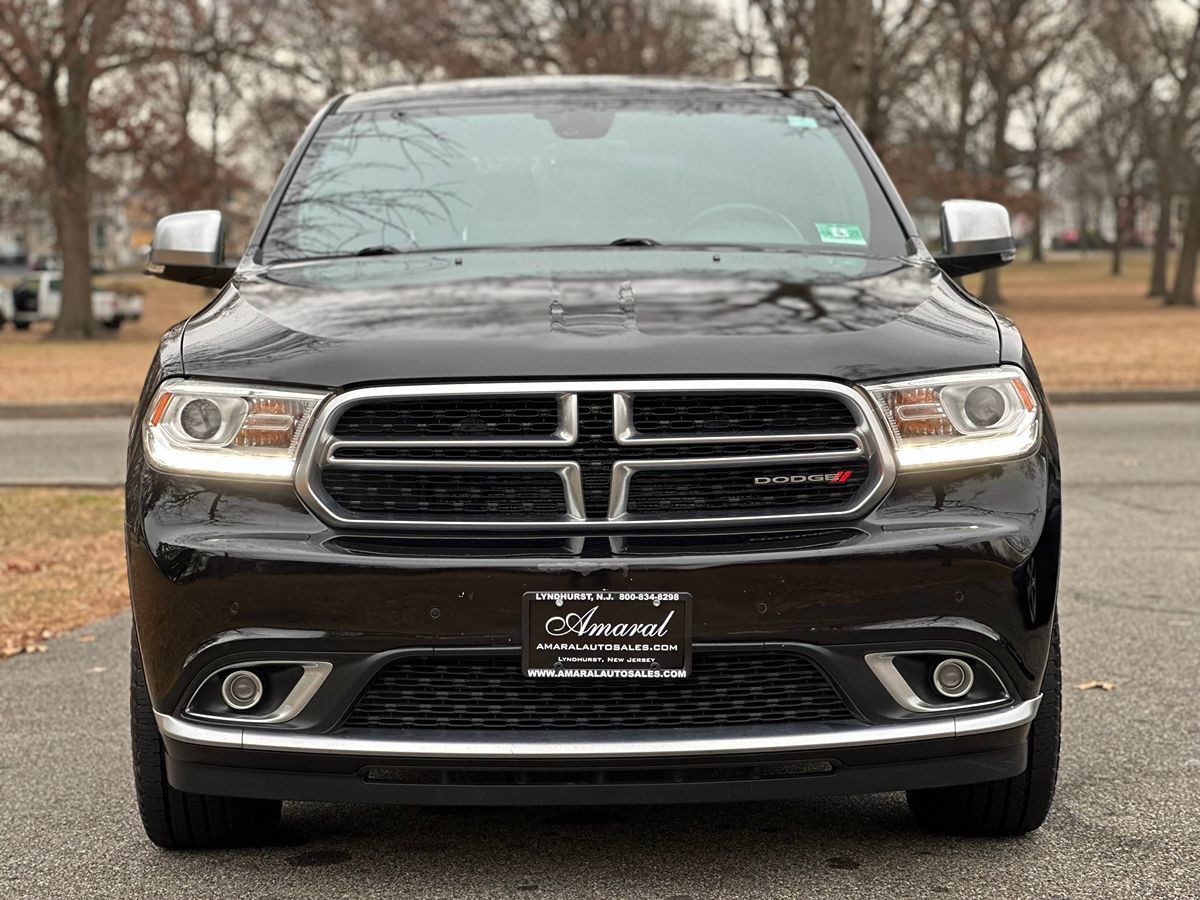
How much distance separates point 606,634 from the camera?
123 inches

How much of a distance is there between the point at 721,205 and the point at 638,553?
1.77 meters

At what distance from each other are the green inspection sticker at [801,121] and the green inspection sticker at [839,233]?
622 millimetres

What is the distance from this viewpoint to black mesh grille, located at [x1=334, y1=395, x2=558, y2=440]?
3238mm

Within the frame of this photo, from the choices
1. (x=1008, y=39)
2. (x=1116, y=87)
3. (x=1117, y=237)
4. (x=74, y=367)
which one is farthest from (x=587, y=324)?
(x=1117, y=237)

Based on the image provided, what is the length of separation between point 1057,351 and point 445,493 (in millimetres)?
22446

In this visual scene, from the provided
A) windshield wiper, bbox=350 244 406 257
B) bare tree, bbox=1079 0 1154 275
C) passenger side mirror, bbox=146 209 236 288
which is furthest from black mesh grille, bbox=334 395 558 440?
bare tree, bbox=1079 0 1154 275

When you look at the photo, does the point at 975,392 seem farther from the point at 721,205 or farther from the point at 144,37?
the point at 144,37

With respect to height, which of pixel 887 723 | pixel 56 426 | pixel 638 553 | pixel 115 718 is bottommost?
pixel 56 426

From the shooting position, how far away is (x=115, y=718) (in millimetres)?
5035

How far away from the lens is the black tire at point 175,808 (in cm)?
352

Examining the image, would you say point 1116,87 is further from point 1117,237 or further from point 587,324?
point 587,324

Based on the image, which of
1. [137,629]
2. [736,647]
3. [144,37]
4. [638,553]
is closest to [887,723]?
[736,647]

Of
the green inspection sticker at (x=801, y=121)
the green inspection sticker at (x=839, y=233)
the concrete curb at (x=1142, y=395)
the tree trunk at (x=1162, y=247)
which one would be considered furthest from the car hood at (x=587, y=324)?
the tree trunk at (x=1162, y=247)

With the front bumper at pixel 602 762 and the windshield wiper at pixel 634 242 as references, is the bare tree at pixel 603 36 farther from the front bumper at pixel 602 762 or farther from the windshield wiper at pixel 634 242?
the front bumper at pixel 602 762
